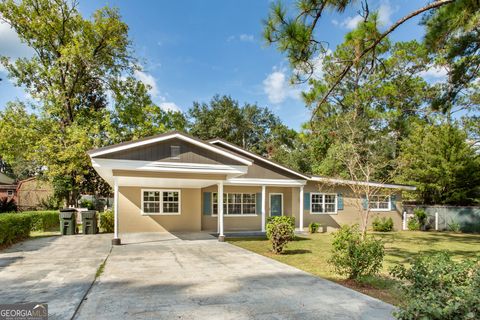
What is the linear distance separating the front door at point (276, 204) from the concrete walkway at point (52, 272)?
8858 millimetres

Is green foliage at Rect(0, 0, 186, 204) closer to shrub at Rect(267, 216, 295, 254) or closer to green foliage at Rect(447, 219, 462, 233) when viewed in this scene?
shrub at Rect(267, 216, 295, 254)

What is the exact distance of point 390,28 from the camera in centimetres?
555

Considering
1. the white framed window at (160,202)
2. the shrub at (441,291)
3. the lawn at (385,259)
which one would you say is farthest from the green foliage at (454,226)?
the shrub at (441,291)

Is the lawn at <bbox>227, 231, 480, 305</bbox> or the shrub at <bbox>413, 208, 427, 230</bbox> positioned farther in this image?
the shrub at <bbox>413, 208, 427, 230</bbox>

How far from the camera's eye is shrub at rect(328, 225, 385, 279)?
6.30 metres

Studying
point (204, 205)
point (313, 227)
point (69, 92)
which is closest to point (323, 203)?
point (313, 227)

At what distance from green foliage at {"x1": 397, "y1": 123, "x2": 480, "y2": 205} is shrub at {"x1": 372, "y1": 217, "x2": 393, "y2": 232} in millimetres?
3490

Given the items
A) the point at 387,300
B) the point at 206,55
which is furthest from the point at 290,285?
the point at 206,55

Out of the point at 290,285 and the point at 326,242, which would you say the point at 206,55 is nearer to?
the point at 326,242

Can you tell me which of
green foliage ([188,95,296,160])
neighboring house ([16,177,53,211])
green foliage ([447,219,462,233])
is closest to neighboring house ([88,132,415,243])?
green foliage ([447,219,462,233])

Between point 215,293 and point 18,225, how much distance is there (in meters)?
9.91

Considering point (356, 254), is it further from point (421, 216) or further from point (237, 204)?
point (421, 216)

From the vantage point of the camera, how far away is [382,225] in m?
18.1

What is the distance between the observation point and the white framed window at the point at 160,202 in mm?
15289
